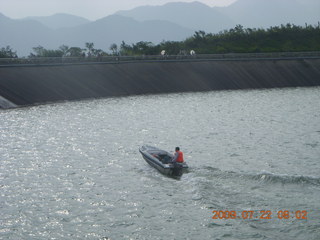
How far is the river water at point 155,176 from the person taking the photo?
22.2m

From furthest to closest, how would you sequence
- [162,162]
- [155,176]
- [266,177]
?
[162,162] < [155,176] < [266,177]

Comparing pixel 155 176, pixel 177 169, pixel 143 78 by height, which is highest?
pixel 143 78

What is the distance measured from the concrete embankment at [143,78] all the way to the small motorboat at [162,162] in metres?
29.8

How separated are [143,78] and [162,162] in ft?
148

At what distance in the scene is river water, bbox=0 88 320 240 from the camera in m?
22.2

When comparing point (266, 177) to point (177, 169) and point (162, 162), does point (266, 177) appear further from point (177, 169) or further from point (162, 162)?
point (162, 162)

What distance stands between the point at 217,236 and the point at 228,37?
110 metres

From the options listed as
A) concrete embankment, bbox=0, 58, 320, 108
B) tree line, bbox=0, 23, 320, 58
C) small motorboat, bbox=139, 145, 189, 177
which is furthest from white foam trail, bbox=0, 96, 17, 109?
tree line, bbox=0, 23, 320, 58

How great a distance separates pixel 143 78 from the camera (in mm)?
75875
